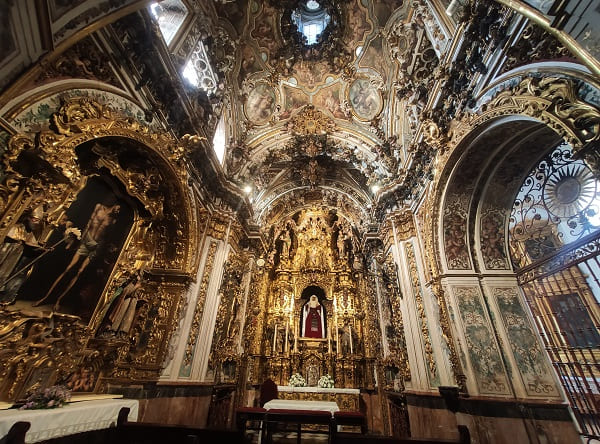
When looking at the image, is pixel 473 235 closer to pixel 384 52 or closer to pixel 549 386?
pixel 549 386

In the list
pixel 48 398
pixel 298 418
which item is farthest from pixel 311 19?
pixel 48 398

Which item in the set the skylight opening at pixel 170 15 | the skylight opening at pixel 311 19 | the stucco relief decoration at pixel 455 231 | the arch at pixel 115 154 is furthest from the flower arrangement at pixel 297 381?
the skylight opening at pixel 311 19

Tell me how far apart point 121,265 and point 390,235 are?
24.6ft

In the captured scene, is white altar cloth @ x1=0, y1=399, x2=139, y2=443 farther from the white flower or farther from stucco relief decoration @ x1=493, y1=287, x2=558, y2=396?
stucco relief decoration @ x1=493, y1=287, x2=558, y2=396

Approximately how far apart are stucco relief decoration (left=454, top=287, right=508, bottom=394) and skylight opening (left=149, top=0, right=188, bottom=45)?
928 cm

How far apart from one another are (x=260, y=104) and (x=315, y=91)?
7.62 ft

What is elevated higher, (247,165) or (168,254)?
(247,165)

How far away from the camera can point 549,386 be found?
445cm

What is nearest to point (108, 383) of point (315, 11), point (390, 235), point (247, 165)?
point (247, 165)

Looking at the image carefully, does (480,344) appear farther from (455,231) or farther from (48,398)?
(48,398)

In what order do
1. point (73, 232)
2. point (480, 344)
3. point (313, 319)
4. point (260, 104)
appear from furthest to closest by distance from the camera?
point (313, 319) < point (260, 104) < point (480, 344) < point (73, 232)

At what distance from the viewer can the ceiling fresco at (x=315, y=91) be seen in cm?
857

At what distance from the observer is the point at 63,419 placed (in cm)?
345

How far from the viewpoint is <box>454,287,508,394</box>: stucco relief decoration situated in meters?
4.68
